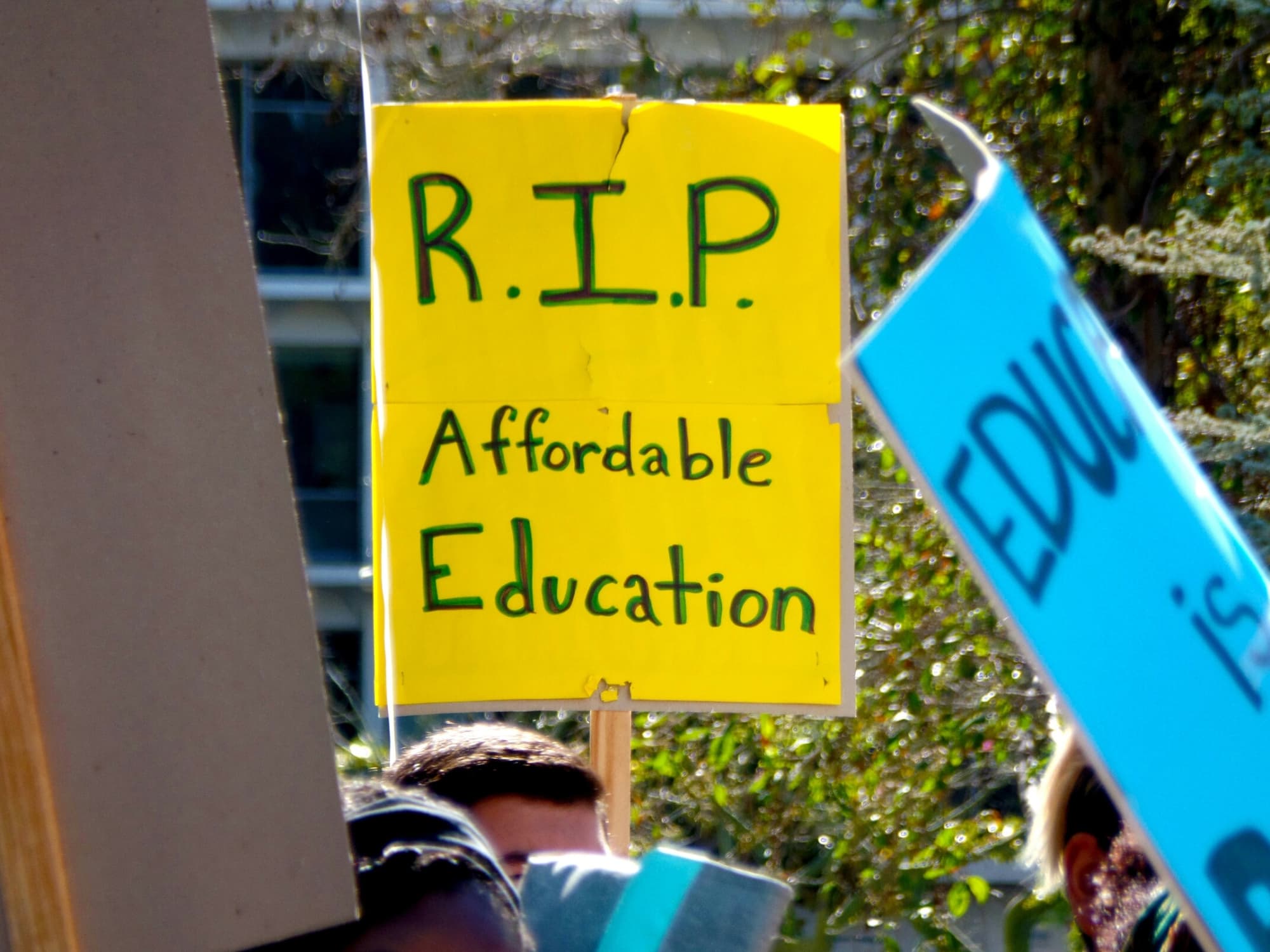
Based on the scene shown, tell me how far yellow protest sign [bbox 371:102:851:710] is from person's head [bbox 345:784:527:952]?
137 cm

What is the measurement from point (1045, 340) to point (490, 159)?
1754mm

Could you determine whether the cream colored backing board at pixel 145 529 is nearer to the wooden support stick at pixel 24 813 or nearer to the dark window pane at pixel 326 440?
the wooden support stick at pixel 24 813

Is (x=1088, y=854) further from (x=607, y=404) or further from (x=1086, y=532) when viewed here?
(x=607, y=404)

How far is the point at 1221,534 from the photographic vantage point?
83cm

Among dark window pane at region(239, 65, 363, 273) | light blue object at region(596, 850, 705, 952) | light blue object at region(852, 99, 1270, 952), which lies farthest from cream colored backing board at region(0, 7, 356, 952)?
dark window pane at region(239, 65, 363, 273)

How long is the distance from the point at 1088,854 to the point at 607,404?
3.57 ft

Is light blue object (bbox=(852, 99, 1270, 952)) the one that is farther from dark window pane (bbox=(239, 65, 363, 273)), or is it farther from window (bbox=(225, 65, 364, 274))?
dark window pane (bbox=(239, 65, 363, 273))

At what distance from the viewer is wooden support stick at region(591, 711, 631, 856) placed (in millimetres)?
2221

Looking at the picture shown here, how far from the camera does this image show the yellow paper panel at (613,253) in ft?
7.67

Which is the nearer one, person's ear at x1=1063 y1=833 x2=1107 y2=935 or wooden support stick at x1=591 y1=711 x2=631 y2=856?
person's ear at x1=1063 y1=833 x2=1107 y2=935

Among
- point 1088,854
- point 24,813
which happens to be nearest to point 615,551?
point 1088,854

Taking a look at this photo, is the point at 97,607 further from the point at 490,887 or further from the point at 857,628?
the point at 857,628

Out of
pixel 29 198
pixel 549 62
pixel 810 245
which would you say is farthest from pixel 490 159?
pixel 549 62

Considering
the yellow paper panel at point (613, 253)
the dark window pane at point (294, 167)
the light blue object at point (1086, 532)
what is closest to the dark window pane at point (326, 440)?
the dark window pane at point (294, 167)
